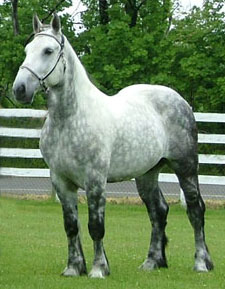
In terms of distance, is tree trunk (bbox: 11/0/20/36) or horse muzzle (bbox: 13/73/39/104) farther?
tree trunk (bbox: 11/0/20/36)

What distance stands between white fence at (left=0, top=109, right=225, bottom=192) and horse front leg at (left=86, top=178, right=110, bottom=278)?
294 inches

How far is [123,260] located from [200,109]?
54.5 feet

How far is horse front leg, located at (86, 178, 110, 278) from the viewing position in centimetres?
783

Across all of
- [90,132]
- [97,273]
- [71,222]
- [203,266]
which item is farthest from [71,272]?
[203,266]

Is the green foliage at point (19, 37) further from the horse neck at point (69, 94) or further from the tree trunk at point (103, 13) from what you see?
the horse neck at point (69, 94)

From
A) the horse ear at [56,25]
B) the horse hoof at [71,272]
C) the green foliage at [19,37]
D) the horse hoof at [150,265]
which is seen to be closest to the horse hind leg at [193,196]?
the horse hoof at [150,265]

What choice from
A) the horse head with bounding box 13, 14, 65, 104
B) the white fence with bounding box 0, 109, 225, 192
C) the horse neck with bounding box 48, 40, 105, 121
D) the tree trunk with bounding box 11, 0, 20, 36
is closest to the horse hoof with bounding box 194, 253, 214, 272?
the horse neck with bounding box 48, 40, 105, 121

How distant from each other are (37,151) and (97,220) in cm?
A: 803

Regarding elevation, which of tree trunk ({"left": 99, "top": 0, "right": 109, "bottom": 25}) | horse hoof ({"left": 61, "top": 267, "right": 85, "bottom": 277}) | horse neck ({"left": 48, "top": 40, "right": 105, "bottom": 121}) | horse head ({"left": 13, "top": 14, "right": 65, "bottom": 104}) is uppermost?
horse head ({"left": 13, "top": 14, "right": 65, "bottom": 104})

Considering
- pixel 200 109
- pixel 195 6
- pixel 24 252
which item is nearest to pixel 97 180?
pixel 24 252

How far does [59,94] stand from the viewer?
25.8 ft

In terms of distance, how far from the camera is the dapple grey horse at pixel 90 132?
767 centimetres

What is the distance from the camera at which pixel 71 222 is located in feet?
26.7

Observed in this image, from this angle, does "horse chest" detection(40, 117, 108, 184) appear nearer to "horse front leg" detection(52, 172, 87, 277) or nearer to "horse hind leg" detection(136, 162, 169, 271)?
"horse front leg" detection(52, 172, 87, 277)
